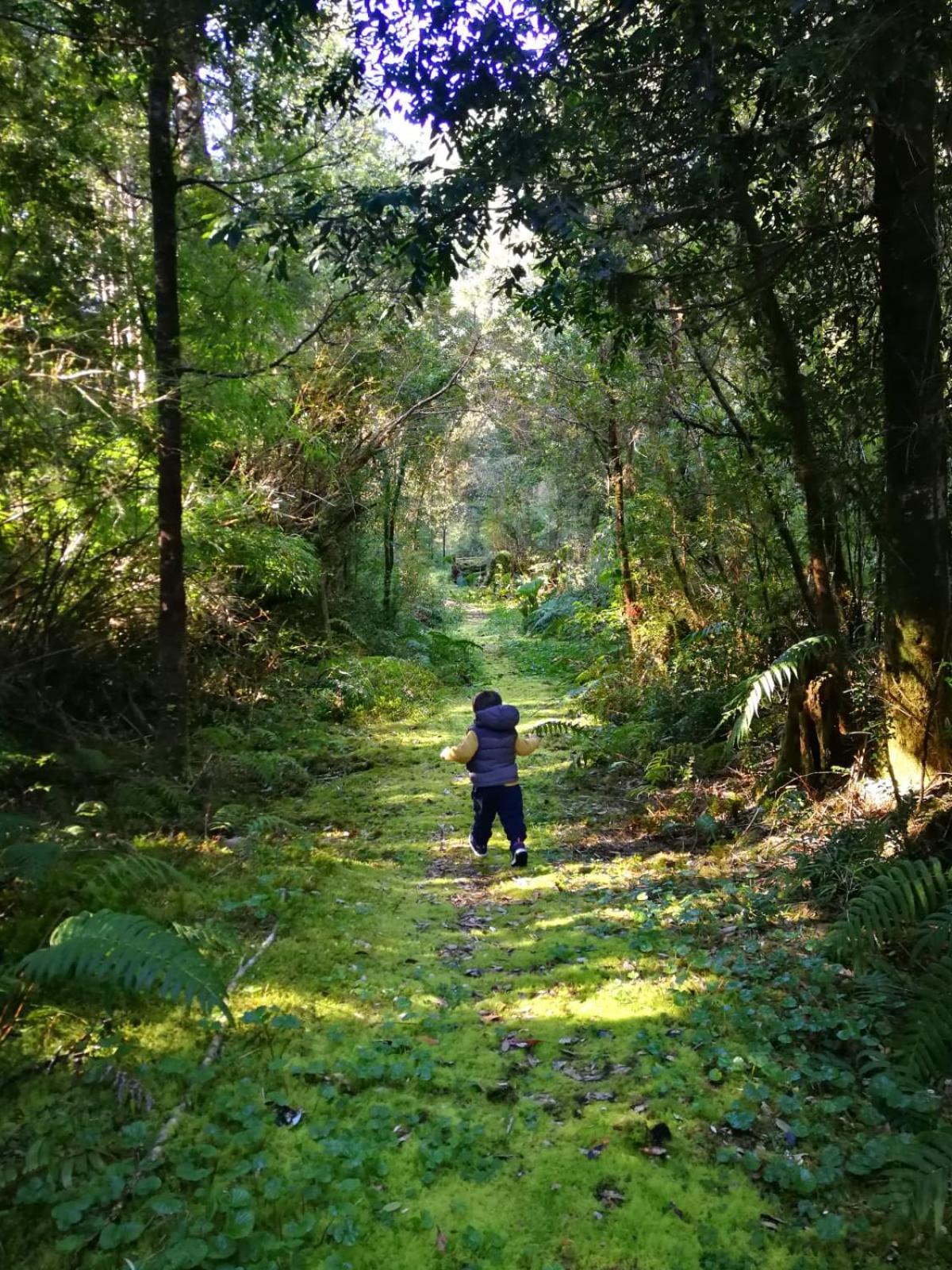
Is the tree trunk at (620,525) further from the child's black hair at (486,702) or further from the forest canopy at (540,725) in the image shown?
the child's black hair at (486,702)

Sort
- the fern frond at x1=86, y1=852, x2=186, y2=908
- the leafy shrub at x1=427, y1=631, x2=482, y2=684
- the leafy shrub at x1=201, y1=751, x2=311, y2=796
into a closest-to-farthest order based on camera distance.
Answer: the fern frond at x1=86, y1=852, x2=186, y2=908
the leafy shrub at x1=201, y1=751, x2=311, y2=796
the leafy shrub at x1=427, y1=631, x2=482, y2=684

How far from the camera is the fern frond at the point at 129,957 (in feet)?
10.1

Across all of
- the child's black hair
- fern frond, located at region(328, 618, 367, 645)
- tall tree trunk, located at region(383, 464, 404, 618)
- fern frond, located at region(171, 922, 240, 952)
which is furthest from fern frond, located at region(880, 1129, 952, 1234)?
tall tree trunk, located at region(383, 464, 404, 618)

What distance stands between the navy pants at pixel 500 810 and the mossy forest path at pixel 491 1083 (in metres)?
0.61

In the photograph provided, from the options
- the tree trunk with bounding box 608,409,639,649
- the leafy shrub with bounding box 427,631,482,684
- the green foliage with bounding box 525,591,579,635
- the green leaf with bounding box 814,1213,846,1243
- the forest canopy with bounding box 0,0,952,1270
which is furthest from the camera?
the green foliage with bounding box 525,591,579,635

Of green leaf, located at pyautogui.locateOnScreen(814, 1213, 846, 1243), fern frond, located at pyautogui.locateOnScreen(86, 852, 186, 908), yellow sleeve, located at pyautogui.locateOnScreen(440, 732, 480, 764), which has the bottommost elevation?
green leaf, located at pyautogui.locateOnScreen(814, 1213, 846, 1243)

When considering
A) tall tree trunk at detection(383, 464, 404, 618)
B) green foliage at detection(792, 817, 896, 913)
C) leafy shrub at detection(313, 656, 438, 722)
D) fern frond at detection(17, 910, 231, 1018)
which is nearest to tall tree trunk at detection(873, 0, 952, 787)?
green foliage at detection(792, 817, 896, 913)

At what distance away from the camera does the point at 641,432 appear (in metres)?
11.3

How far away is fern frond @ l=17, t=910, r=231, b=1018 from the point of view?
3.08 meters

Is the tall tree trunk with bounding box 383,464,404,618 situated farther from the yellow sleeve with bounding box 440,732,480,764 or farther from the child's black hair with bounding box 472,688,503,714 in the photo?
the yellow sleeve with bounding box 440,732,480,764

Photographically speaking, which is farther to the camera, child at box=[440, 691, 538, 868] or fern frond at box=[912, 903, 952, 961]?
child at box=[440, 691, 538, 868]

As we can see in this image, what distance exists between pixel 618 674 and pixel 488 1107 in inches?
351

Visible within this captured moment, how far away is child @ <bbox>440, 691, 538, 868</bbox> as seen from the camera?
21.7 feet

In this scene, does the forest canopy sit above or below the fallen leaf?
above
